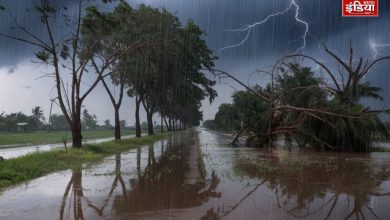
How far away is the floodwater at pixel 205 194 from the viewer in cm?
801

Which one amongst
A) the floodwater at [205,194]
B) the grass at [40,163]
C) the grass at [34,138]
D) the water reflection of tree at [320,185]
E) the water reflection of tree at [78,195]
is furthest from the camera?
the grass at [34,138]

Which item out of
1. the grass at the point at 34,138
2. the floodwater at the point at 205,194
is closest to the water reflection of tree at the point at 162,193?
the floodwater at the point at 205,194

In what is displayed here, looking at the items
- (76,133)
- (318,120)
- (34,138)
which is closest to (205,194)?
(76,133)

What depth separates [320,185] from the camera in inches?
449

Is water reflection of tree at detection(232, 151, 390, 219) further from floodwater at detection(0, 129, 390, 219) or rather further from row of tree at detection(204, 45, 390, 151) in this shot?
row of tree at detection(204, 45, 390, 151)

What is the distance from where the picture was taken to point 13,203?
9195 mm

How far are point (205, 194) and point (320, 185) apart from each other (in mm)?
3210

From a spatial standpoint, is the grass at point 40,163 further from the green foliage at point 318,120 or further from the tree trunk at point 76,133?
the green foliage at point 318,120

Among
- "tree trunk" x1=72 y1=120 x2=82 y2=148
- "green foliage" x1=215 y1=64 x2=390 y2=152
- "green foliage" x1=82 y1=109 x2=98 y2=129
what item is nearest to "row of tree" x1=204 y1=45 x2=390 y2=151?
"green foliage" x1=215 y1=64 x2=390 y2=152

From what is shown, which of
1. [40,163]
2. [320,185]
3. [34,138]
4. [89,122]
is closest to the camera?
[320,185]

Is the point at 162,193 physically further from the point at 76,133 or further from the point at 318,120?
→ the point at 318,120

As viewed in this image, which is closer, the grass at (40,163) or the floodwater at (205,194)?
the floodwater at (205,194)

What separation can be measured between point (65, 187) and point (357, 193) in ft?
23.1

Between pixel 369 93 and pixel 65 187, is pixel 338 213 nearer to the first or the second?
pixel 65 187
